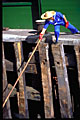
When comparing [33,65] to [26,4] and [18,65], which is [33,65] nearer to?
[18,65]

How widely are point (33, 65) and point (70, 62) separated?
914mm

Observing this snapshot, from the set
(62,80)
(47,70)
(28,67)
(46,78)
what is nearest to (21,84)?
(28,67)

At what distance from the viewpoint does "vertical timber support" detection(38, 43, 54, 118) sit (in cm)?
452

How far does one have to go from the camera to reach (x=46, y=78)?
15.2 feet

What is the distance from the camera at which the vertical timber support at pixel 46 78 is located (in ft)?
14.8

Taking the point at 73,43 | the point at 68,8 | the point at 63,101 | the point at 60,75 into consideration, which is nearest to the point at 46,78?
the point at 60,75

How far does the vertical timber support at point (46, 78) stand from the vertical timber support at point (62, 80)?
207 mm

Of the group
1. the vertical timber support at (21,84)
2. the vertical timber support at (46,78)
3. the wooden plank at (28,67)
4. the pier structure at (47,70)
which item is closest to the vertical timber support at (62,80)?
the pier structure at (47,70)

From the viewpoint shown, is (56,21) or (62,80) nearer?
(62,80)

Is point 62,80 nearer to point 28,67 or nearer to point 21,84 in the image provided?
point 28,67

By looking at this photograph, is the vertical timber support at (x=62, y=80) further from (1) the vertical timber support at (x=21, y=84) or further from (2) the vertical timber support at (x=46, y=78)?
(1) the vertical timber support at (x=21, y=84)

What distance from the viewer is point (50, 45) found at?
458cm

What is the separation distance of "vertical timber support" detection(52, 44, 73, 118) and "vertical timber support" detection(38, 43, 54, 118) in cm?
21

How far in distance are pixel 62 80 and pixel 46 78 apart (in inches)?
15.2
